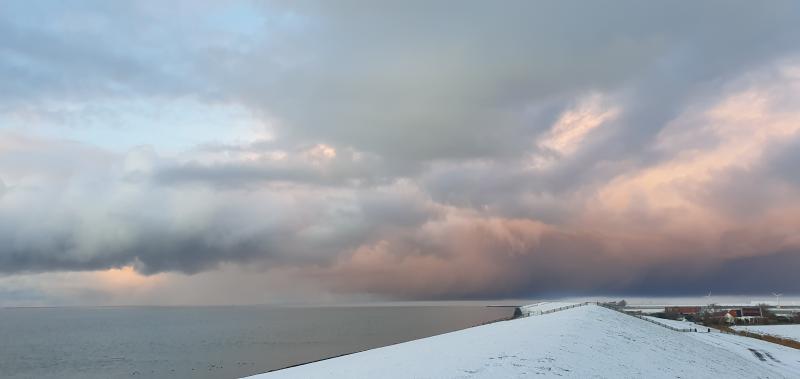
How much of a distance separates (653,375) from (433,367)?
1378cm

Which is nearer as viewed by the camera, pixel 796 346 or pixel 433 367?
pixel 433 367

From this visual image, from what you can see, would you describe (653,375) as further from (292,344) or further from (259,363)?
(292,344)

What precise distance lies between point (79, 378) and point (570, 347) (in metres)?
63.6

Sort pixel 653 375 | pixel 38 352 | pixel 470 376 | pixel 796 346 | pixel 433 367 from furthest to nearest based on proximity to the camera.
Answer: pixel 38 352 → pixel 796 346 → pixel 653 375 → pixel 433 367 → pixel 470 376

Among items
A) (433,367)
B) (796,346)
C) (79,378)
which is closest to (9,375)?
(79,378)

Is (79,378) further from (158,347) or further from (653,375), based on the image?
(653,375)

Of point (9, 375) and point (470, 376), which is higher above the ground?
point (470, 376)

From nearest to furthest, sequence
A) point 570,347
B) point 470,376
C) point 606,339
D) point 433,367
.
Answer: point 470,376 → point 433,367 → point 570,347 → point 606,339

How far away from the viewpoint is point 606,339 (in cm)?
4306

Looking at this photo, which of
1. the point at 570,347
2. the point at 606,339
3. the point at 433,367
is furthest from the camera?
the point at 606,339

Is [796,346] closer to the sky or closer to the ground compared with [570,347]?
closer to the ground

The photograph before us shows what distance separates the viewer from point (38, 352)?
104375mm

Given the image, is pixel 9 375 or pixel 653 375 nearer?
pixel 653 375

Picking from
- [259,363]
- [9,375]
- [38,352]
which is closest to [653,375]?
[259,363]
